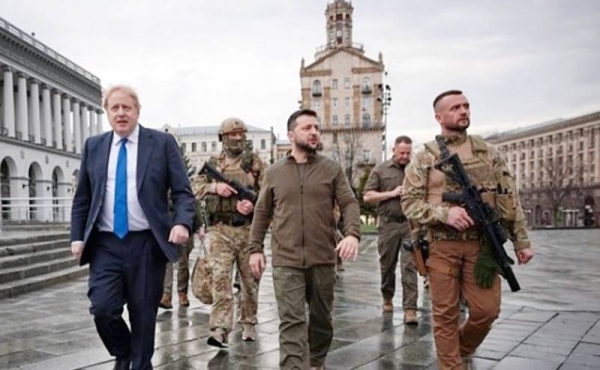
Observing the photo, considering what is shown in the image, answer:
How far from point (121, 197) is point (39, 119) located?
2419 inches

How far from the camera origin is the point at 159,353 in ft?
18.3

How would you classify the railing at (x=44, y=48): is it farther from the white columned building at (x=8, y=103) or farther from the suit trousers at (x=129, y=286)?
the suit trousers at (x=129, y=286)

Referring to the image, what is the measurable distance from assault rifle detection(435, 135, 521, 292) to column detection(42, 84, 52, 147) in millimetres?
62816

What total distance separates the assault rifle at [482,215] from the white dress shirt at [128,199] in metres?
2.24

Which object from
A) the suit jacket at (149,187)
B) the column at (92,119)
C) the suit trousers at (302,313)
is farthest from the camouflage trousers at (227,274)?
the column at (92,119)

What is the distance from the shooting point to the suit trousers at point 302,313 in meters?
4.27

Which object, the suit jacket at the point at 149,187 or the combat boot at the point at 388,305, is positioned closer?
the suit jacket at the point at 149,187

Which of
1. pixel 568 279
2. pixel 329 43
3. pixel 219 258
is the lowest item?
pixel 568 279

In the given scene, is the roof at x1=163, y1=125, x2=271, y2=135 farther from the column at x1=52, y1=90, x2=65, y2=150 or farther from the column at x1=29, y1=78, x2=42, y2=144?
the column at x1=29, y1=78, x2=42, y2=144

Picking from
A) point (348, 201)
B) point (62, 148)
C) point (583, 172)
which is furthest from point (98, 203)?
point (583, 172)

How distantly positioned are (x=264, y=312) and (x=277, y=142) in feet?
429

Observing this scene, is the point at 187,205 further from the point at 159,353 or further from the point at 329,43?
the point at 329,43

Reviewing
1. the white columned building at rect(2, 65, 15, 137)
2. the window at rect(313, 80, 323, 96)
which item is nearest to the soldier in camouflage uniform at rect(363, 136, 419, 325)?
the white columned building at rect(2, 65, 15, 137)

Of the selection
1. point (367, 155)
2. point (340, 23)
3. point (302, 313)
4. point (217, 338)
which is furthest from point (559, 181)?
point (302, 313)
